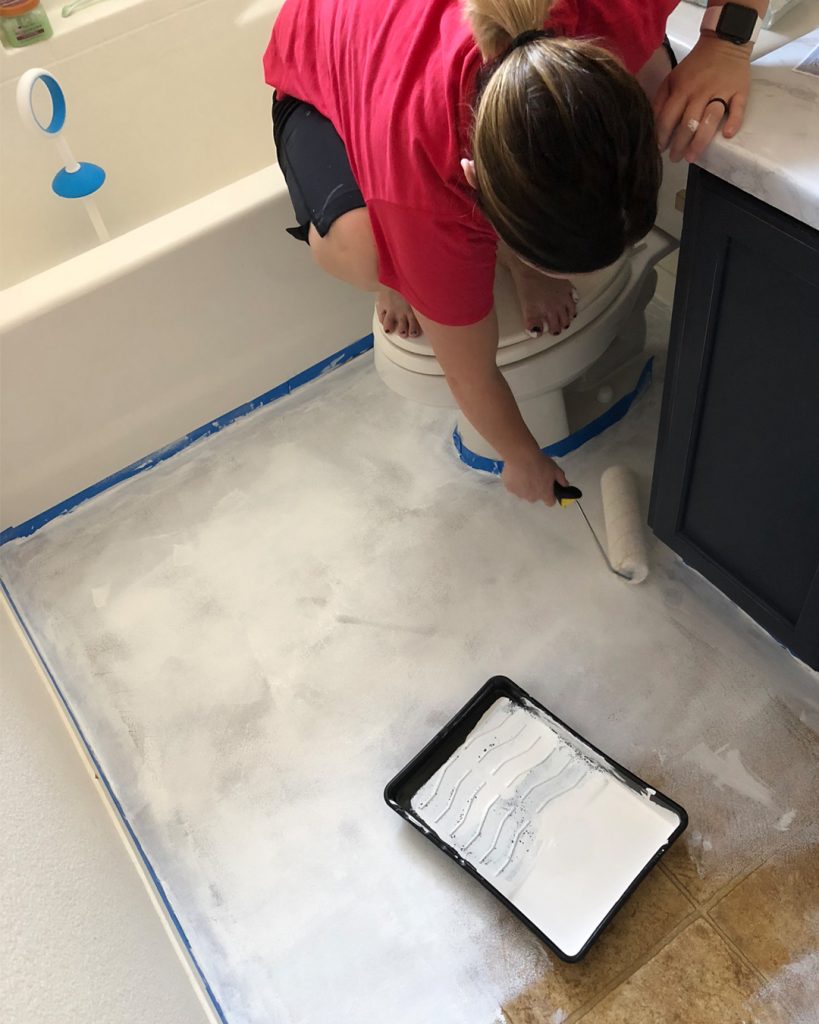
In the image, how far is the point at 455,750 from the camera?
1131mm

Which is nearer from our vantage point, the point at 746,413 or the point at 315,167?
the point at 746,413

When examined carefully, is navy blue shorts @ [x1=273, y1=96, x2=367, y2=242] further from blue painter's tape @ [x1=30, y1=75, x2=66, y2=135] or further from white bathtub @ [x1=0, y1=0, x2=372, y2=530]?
blue painter's tape @ [x1=30, y1=75, x2=66, y2=135]

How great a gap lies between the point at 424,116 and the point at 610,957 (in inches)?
36.6

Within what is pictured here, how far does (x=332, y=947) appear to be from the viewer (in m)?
1.05

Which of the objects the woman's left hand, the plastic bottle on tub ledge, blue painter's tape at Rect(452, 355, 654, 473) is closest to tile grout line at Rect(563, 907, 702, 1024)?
blue painter's tape at Rect(452, 355, 654, 473)

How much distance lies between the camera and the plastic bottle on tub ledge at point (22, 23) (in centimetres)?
150

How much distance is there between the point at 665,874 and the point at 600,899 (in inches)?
3.7

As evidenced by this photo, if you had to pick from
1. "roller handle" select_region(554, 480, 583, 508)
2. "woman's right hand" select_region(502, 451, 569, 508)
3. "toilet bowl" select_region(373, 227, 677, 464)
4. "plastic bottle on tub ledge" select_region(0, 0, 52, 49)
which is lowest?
"roller handle" select_region(554, 480, 583, 508)

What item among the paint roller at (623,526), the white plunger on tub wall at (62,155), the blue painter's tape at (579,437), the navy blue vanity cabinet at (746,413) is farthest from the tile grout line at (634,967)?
the white plunger on tub wall at (62,155)

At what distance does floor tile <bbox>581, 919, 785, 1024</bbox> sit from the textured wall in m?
0.49

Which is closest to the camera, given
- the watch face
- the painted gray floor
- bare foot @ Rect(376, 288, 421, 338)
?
the watch face

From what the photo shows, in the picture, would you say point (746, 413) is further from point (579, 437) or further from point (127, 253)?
point (127, 253)

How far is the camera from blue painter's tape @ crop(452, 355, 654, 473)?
4.62 feet

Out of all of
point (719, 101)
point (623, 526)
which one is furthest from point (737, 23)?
point (623, 526)
